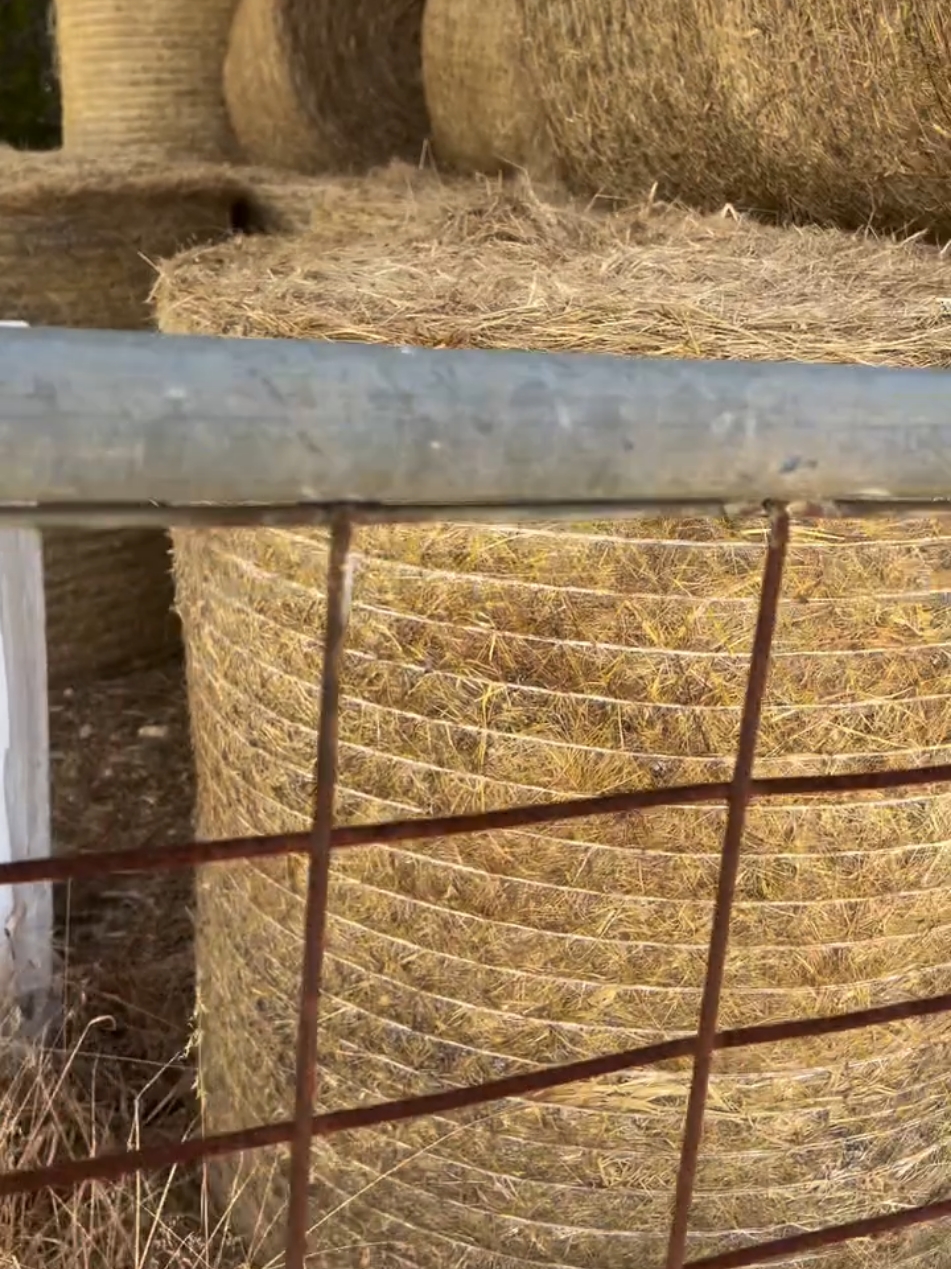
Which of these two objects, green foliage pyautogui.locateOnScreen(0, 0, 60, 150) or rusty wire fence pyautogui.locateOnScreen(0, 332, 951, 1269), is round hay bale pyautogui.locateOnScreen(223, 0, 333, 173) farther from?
green foliage pyautogui.locateOnScreen(0, 0, 60, 150)

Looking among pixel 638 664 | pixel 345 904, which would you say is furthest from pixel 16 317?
pixel 638 664

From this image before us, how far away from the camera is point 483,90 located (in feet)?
7.77

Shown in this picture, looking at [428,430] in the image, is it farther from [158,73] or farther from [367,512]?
[158,73]

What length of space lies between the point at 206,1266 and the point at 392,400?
1.16 metres

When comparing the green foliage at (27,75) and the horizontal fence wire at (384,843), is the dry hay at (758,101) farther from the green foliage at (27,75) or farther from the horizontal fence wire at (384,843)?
the green foliage at (27,75)

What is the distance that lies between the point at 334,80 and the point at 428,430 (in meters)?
2.85

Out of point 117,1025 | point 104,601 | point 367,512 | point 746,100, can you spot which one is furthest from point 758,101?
point 104,601

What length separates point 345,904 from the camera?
131 cm

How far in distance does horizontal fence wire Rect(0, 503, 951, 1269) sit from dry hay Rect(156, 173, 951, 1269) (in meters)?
0.41

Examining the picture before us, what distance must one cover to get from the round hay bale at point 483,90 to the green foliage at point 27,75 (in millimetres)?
3688

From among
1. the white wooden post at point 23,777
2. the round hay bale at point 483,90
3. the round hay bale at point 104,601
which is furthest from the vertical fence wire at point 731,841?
the round hay bale at point 104,601

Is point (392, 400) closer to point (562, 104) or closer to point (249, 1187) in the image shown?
point (249, 1187)

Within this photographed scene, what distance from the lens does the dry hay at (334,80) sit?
9.80 feet

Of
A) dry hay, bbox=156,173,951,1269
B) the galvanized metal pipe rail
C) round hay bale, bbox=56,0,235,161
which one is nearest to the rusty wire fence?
the galvanized metal pipe rail
